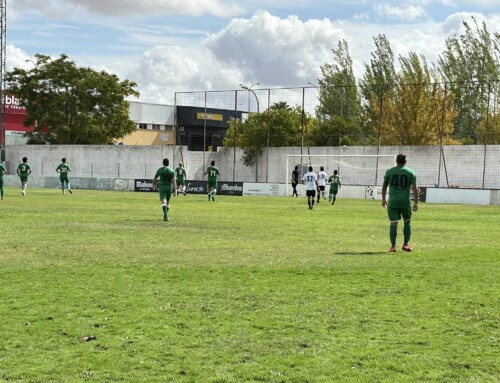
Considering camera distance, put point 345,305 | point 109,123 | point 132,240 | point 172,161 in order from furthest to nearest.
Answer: point 109,123 < point 172,161 < point 132,240 < point 345,305

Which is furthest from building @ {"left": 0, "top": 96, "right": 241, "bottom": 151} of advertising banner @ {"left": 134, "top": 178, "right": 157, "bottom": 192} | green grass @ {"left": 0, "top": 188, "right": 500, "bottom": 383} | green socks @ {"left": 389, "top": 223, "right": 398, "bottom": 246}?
green grass @ {"left": 0, "top": 188, "right": 500, "bottom": 383}

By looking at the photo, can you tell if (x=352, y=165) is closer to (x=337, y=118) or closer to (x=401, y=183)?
(x=337, y=118)

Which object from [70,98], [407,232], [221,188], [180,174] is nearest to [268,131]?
[221,188]

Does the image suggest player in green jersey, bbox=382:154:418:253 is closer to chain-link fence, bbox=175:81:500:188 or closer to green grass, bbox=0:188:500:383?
green grass, bbox=0:188:500:383

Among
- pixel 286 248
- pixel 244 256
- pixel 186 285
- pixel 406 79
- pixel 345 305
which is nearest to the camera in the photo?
pixel 345 305

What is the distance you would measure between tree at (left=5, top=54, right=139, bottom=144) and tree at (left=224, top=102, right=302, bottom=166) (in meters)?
16.5

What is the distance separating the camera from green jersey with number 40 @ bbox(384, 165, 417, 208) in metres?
14.9

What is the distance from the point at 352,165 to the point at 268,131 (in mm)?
8344

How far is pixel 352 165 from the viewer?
5275cm

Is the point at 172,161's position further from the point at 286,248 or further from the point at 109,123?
the point at 286,248

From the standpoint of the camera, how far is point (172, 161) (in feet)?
201

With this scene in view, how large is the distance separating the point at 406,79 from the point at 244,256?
55.2 metres

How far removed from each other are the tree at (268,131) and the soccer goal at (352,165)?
2962 millimetres

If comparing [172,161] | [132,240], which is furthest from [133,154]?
[132,240]
